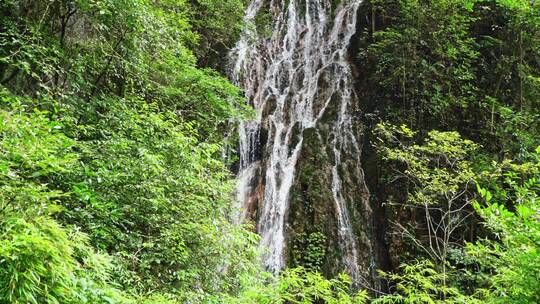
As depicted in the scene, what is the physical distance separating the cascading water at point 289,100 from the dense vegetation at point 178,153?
114 centimetres

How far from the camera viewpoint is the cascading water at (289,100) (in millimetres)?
10859

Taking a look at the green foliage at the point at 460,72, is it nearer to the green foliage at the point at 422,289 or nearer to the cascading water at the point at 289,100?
the cascading water at the point at 289,100

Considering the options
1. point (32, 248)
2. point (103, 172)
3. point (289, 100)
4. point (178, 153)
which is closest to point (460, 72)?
point (289, 100)

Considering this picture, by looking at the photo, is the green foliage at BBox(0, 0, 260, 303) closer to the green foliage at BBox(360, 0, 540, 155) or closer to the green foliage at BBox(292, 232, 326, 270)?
the green foliage at BBox(292, 232, 326, 270)

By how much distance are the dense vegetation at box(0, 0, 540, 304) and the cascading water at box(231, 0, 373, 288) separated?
1141 millimetres

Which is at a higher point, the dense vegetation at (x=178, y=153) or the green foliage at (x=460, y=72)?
the green foliage at (x=460, y=72)

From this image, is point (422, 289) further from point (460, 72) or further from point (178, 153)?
point (460, 72)

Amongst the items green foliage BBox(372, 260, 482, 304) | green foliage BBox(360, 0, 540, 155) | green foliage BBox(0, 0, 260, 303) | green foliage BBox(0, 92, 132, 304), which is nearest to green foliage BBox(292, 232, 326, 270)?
green foliage BBox(372, 260, 482, 304)

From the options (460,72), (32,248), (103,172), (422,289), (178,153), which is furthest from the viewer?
(460,72)

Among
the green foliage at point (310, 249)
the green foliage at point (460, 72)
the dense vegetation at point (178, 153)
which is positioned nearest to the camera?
the dense vegetation at point (178, 153)

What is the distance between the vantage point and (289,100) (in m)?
13.9

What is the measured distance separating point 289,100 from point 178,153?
30.2 ft

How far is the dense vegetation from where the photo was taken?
8.93 ft

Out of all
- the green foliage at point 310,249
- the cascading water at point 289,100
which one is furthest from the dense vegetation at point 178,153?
the green foliage at point 310,249
